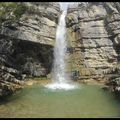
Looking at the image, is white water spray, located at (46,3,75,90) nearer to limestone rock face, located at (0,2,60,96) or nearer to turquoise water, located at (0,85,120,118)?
limestone rock face, located at (0,2,60,96)

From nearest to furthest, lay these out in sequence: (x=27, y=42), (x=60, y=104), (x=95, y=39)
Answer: (x=60, y=104)
(x=27, y=42)
(x=95, y=39)

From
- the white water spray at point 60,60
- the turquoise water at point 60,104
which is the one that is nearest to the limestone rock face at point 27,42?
the white water spray at point 60,60

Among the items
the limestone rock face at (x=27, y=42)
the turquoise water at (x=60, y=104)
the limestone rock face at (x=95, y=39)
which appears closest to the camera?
the turquoise water at (x=60, y=104)

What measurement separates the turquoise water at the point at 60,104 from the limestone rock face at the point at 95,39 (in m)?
Result: 4.73

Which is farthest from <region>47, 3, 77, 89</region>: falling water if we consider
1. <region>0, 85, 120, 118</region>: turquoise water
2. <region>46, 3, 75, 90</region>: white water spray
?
<region>0, 85, 120, 118</region>: turquoise water

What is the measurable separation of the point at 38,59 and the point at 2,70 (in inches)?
263

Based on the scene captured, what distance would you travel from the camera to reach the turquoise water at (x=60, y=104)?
25688mm

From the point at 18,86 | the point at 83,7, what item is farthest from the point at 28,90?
the point at 83,7

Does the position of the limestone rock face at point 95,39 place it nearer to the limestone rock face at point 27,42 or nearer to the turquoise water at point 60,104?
the limestone rock face at point 27,42

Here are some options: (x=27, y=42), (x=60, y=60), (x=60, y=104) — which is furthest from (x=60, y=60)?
(x=60, y=104)

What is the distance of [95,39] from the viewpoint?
136 feet

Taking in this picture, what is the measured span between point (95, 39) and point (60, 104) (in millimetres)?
15227

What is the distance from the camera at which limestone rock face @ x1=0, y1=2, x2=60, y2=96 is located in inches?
1528

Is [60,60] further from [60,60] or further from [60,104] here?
[60,104]
